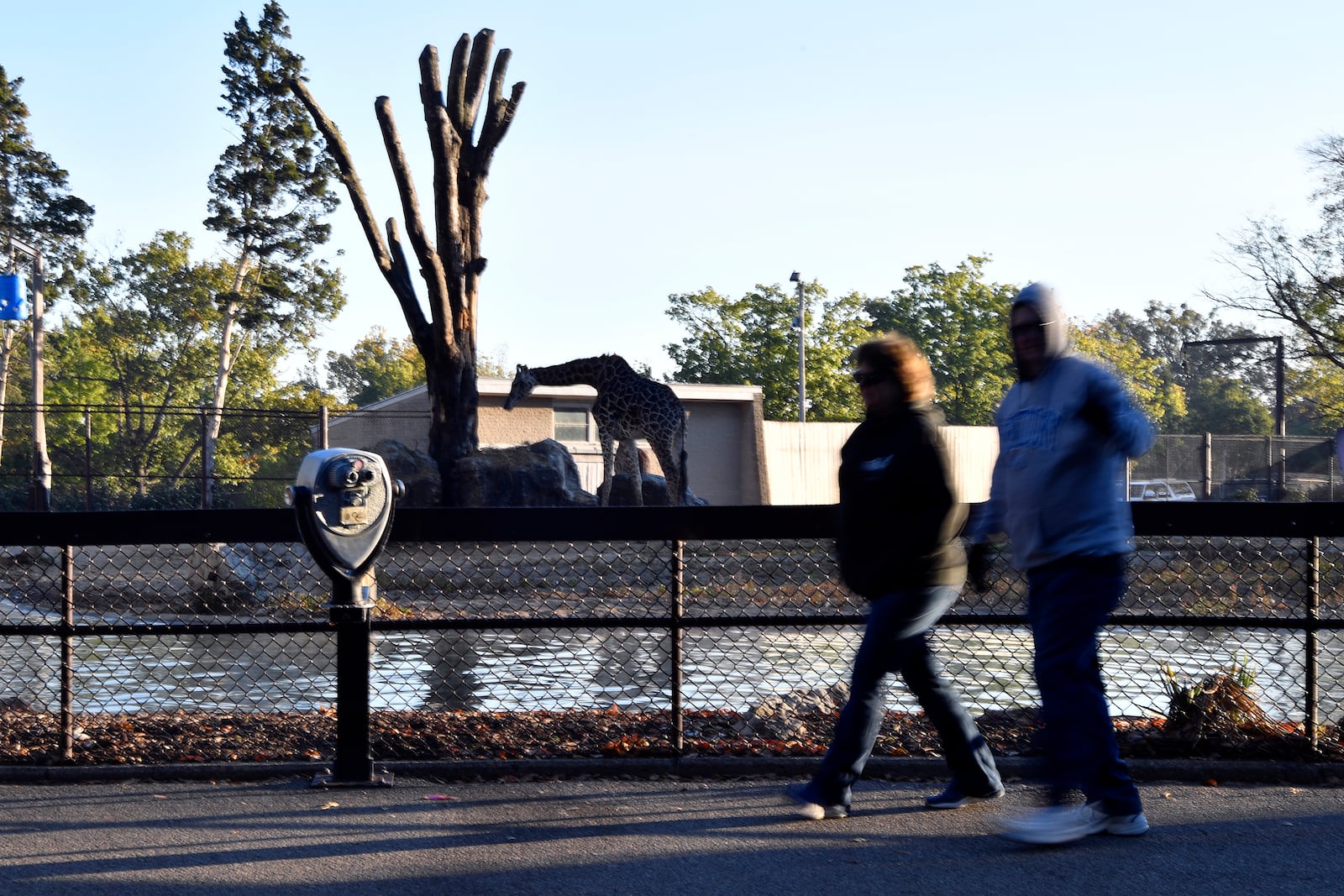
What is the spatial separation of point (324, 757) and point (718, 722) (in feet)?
5.83

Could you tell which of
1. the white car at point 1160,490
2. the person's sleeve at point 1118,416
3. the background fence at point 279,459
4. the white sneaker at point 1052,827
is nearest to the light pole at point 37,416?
the background fence at point 279,459

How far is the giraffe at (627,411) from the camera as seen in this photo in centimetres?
2239

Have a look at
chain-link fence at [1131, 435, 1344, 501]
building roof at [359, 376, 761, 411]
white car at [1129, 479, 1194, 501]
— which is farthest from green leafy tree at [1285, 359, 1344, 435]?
building roof at [359, 376, 761, 411]

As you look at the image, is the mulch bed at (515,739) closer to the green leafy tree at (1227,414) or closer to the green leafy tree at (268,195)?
the green leafy tree at (268,195)

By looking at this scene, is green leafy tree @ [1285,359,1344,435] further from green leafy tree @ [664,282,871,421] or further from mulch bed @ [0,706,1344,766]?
mulch bed @ [0,706,1344,766]

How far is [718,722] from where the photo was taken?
240 inches

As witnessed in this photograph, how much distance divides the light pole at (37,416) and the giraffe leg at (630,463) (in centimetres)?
1032

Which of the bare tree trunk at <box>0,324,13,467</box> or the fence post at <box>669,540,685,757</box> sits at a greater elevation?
the bare tree trunk at <box>0,324,13,467</box>

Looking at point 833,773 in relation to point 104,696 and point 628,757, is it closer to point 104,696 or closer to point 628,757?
point 628,757

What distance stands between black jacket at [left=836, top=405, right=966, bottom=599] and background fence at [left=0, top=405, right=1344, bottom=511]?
1748cm

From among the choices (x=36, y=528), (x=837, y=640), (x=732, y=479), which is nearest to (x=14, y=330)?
(x=732, y=479)

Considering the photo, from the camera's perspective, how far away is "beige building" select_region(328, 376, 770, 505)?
3450 cm

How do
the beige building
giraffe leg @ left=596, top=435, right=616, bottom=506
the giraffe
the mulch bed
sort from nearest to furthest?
the mulch bed
giraffe leg @ left=596, top=435, right=616, bottom=506
the giraffe
the beige building

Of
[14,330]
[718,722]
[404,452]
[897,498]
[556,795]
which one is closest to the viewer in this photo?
[897,498]
